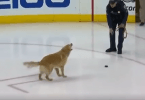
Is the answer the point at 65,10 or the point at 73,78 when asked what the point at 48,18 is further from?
the point at 73,78

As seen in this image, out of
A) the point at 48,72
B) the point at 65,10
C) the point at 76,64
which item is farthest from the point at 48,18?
the point at 48,72

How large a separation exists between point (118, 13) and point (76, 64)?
4.38 feet

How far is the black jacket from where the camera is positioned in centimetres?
676

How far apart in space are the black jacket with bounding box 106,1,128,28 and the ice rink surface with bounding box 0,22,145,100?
0.68 m

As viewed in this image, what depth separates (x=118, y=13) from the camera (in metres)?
6.82

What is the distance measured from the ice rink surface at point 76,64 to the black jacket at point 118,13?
0.68 m

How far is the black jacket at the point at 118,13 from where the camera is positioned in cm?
676

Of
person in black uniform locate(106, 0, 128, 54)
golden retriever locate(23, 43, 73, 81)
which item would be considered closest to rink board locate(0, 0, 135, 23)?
person in black uniform locate(106, 0, 128, 54)

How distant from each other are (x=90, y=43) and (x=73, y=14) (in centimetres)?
331

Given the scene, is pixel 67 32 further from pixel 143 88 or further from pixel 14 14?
pixel 143 88

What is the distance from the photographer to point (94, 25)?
1088cm

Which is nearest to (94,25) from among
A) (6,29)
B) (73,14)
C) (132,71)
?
(73,14)

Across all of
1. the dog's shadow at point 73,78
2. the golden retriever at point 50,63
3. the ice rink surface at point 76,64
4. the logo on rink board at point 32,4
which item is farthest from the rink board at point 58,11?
the golden retriever at point 50,63

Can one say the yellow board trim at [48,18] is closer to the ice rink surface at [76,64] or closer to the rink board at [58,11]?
the rink board at [58,11]
